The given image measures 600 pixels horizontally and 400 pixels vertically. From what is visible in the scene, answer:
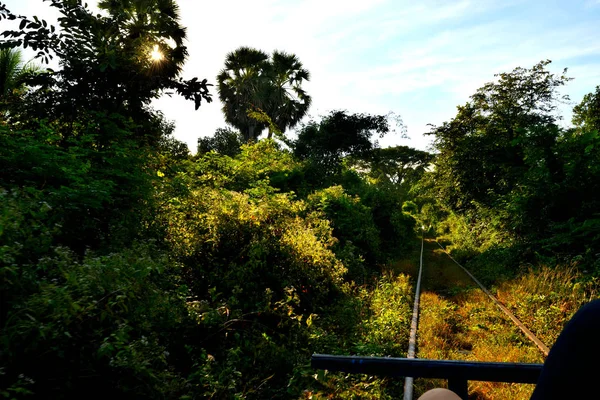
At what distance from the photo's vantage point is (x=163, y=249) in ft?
22.3

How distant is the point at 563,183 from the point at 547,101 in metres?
12.4

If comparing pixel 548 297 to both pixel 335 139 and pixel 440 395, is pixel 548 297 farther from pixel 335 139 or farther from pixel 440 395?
pixel 335 139

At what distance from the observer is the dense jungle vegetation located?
10.2 ft

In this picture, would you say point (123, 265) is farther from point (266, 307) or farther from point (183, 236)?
point (183, 236)

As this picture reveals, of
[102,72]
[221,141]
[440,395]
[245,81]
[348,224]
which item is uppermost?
[245,81]

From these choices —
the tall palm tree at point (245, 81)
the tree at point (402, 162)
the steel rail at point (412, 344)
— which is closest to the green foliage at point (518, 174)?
the steel rail at point (412, 344)

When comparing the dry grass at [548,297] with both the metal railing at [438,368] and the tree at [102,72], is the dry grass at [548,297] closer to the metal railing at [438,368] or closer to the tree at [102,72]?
the metal railing at [438,368]

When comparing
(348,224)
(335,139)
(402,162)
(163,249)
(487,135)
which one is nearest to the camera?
(163,249)

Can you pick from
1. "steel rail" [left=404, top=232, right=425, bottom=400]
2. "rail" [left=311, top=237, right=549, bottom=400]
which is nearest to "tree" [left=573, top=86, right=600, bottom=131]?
"steel rail" [left=404, top=232, right=425, bottom=400]

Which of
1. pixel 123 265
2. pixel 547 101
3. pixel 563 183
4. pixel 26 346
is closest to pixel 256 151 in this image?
pixel 563 183

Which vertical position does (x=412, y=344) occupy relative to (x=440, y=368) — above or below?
below

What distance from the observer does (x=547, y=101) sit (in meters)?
21.6

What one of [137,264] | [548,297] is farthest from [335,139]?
[137,264]

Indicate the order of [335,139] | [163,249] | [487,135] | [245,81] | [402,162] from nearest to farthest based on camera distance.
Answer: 1. [163,249]
2. [487,135]
3. [335,139]
4. [245,81]
5. [402,162]
